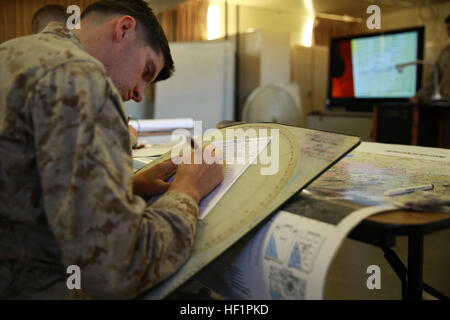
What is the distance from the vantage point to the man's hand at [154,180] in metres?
0.79

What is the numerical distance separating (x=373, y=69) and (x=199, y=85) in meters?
2.27

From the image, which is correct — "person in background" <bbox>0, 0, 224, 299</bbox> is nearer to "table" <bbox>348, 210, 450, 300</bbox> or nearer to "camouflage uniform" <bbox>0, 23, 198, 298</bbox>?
"camouflage uniform" <bbox>0, 23, 198, 298</bbox>

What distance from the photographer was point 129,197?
0.55 m

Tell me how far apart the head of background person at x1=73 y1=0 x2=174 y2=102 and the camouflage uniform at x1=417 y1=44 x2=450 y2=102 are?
10.9 feet

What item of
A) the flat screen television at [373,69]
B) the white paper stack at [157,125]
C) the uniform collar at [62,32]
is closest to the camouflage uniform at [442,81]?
the flat screen television at [373,69]

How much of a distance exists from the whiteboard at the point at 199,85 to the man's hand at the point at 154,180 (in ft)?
8.81

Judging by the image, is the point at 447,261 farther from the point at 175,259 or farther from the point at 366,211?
the point at 175,259

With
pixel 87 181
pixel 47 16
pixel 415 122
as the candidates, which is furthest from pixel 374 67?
pixel 87 181

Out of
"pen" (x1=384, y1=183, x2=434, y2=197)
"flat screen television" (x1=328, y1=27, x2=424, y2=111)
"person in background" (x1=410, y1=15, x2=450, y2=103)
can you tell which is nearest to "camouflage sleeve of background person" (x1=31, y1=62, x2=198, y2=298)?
"pen" (x1=384, y1=183, x2=434, y2=197)

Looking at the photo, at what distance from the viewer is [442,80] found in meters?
3.70

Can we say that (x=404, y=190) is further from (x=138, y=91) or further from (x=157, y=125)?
(x=157, y=125)

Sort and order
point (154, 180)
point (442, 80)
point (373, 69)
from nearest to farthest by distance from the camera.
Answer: point (154, 180) → point (442, 80) → point (373, 69)

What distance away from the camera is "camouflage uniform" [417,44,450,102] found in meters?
3.57

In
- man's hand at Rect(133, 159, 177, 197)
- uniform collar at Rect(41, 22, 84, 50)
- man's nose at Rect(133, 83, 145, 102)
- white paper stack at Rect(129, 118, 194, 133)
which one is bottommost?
man's hand at Rect(133, 159, 177, 197)
